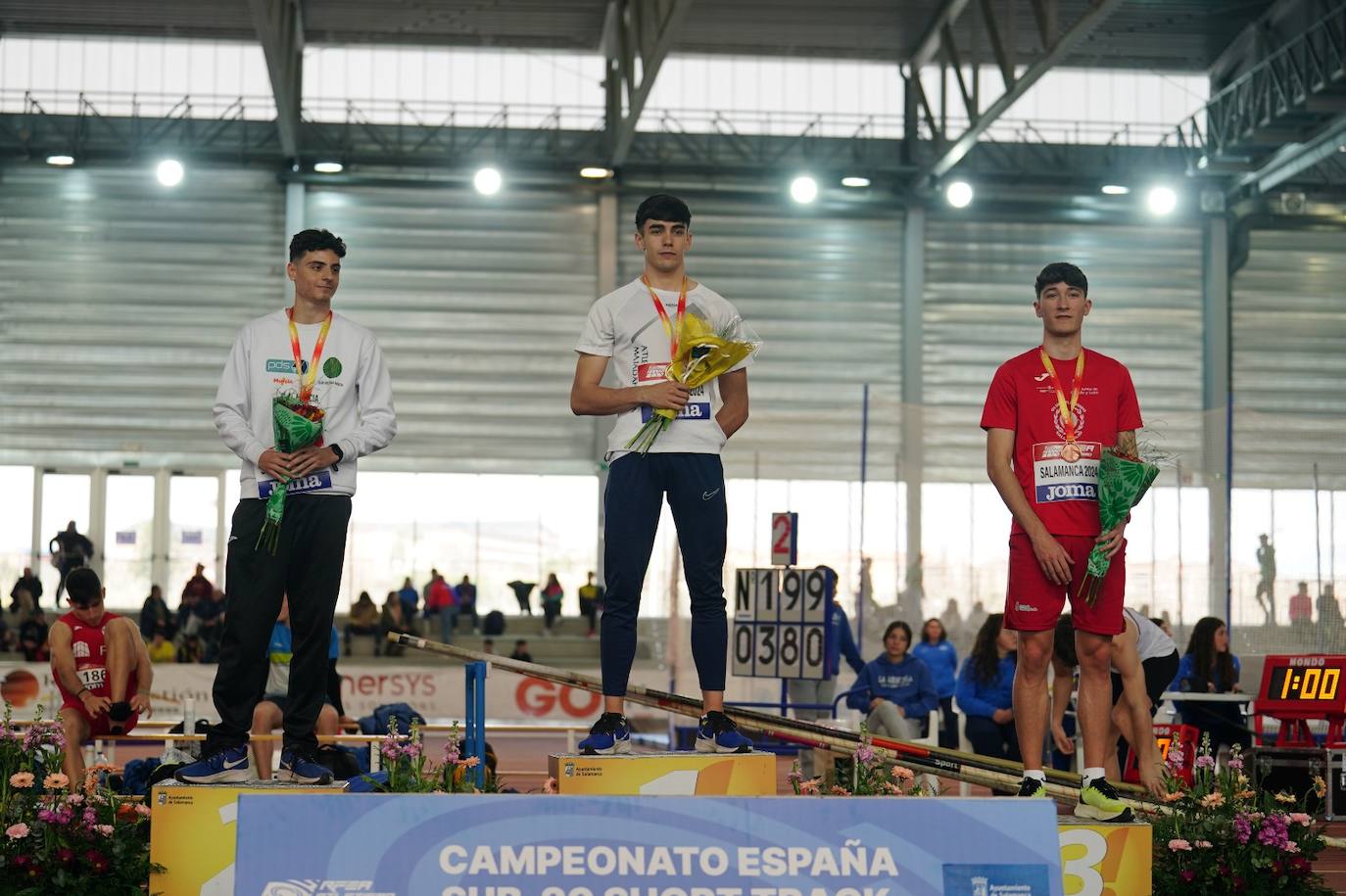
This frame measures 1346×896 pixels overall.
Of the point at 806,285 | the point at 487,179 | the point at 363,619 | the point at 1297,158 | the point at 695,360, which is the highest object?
the point at 1297,158

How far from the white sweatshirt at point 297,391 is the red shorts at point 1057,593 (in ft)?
6.57

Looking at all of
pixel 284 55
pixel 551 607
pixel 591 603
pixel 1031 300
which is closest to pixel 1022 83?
pixel 1031 300

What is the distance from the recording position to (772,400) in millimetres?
20625

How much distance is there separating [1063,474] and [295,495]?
237cm

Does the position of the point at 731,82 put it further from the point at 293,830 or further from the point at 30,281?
the point at 293,830

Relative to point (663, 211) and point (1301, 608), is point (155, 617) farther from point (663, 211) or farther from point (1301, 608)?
point (663, 211)

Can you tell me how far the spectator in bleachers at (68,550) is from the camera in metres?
19.5

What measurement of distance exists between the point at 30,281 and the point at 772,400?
380 inches

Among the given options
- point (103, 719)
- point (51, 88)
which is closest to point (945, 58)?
point (51, 88)

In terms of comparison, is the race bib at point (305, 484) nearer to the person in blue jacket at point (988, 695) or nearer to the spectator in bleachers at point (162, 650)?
the person in blue jacket at point (988, 695)

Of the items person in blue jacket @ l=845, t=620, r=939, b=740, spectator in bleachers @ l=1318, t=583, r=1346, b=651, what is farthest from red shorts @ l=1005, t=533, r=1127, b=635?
spectator in bleachers @ l=1318, t=583, r=1346, b=651

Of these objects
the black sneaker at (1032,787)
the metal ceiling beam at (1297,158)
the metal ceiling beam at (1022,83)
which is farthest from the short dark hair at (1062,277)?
the metal ceiling beam at (1297,158)

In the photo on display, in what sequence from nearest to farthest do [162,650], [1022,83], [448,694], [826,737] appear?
[826,737] → [1022,83] → [448,694] → [162,650]

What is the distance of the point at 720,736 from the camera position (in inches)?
192
